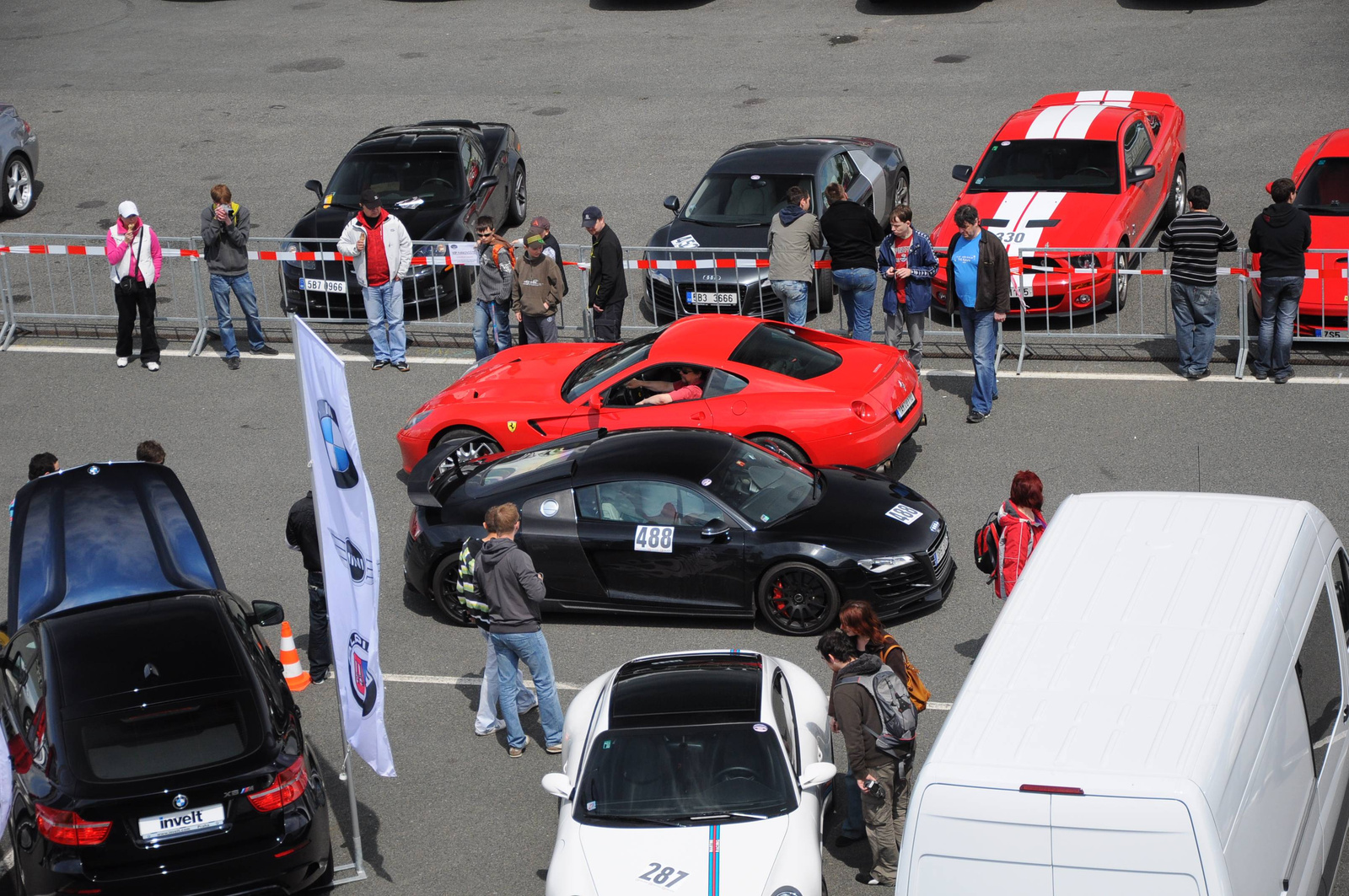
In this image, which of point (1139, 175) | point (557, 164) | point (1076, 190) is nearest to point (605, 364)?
point (1076, 190)

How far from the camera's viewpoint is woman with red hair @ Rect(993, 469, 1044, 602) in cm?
848

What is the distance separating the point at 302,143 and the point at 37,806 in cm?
1684

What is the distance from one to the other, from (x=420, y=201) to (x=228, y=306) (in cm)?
286

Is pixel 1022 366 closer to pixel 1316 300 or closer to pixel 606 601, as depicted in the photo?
pixel 1316 300

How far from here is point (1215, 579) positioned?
247 inches

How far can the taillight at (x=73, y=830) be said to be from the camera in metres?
6.91

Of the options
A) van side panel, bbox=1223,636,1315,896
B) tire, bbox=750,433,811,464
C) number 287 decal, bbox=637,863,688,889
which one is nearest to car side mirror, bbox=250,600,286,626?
number 287 decal, bbox=637,863,688,889

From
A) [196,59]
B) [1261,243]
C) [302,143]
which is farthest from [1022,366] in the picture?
[196,59]

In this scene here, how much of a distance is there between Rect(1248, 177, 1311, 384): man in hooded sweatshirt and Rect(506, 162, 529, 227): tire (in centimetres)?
944

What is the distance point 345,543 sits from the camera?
743cm

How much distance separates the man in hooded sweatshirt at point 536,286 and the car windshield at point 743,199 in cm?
252

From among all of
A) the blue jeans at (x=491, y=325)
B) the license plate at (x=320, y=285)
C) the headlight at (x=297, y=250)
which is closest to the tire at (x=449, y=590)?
the blue jeans at (x=491, y=325)

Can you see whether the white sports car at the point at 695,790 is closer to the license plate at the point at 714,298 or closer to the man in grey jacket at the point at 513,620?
the man in grey jacket at the point at 513,620

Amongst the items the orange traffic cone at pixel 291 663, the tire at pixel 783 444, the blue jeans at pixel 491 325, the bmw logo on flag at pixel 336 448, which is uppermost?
the bmw logo on flag at pixel 336 448
